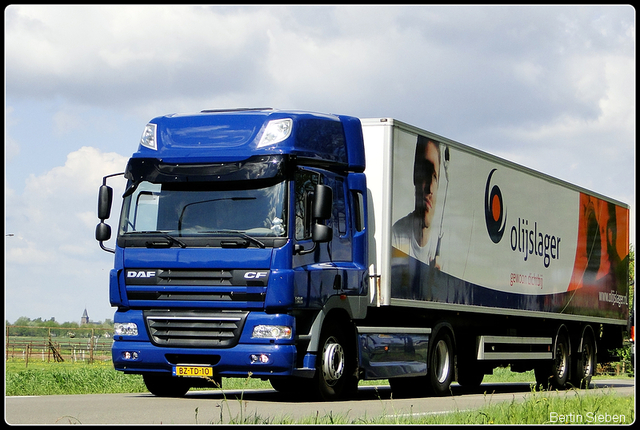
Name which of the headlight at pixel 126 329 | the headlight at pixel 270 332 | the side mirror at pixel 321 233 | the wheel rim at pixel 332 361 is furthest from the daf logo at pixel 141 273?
the wheel rim at pixel 332 361

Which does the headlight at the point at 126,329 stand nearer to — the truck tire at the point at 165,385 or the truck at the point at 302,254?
the truck at the point at 302,254

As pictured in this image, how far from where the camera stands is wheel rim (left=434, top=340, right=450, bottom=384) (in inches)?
637

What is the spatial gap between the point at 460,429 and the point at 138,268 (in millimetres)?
5455

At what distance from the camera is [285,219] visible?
1259 cm

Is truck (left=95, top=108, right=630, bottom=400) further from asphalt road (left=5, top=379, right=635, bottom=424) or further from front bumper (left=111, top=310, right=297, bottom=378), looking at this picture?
Result: asphalt road (left=5, top=379, right=635, bottom=424)

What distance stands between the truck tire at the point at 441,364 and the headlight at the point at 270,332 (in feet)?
12.7

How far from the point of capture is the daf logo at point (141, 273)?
12945 mm

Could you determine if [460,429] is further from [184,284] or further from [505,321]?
[505,321]

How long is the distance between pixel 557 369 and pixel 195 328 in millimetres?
9701

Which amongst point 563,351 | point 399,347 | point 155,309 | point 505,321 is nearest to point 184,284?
point 155,309

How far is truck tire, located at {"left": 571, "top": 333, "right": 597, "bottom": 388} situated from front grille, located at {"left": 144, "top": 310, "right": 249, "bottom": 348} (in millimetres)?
9797

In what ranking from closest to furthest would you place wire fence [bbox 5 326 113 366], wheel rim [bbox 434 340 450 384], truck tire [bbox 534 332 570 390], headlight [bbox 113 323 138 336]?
1. headlight [bbox 113 323 138 336]
2. wheel rim [bbox 434 340 450 384]
3. truck tire [bbox 534 332 570 390]
4. wire fence [bbox 5 326 113 366]

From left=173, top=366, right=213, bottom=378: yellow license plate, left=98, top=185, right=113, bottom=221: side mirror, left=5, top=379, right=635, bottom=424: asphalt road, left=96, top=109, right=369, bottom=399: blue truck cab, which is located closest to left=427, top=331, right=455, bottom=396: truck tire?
left=5, top=379, right=635, bottom=424: asphalt road

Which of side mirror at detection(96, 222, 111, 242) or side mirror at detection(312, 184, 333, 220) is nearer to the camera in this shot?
side mirror at detection(312, 184, 333, 220)
